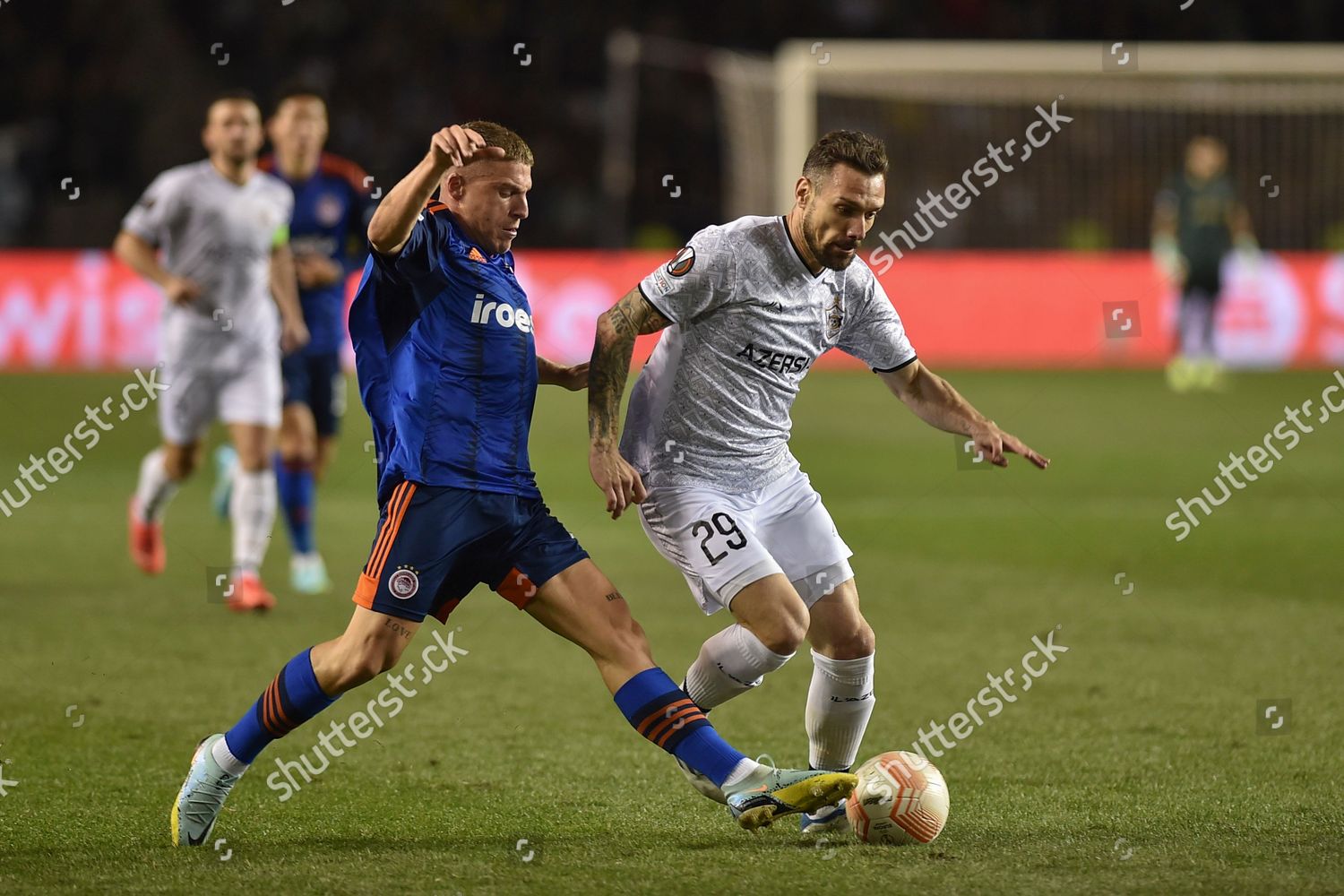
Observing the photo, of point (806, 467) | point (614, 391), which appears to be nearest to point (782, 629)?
point (614, 391)

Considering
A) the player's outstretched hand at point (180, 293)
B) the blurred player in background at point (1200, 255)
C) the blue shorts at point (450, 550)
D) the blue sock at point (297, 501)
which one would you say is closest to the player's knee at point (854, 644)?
the blue shorts at point (450, 550)

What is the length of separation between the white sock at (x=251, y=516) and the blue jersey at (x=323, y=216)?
1191 millimetres

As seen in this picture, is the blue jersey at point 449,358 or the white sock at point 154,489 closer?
the blue jersey at point 449,358

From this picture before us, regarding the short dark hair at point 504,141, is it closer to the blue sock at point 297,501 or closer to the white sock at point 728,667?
the white sock at point 728,667

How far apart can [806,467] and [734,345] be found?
352 inches

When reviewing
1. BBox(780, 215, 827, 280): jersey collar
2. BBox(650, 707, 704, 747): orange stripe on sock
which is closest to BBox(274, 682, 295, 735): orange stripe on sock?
BBox(650, 707, 704, 747): orange stripe on sock

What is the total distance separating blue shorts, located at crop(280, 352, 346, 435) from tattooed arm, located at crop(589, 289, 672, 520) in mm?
4807

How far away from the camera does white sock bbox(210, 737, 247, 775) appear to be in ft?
14.1

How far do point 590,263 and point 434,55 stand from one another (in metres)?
5.80

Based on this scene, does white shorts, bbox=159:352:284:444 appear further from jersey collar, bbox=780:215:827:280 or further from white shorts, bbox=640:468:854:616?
jersey collar, bbox=780:215:827:280

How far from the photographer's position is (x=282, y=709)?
14.0 ft

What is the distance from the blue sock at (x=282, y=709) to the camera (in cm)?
426

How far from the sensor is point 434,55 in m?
24.0

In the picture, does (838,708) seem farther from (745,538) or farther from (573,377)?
(573,377)
